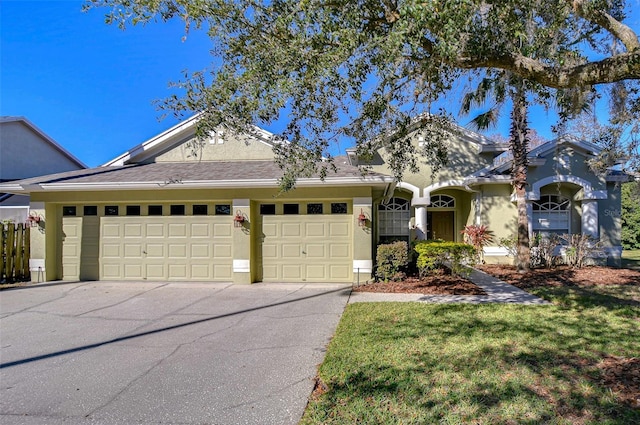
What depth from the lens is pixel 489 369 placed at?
413cm

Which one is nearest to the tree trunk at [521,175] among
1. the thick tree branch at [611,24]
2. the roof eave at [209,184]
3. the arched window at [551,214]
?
the arched window at [551,214]

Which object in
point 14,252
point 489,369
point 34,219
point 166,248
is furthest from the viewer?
point 14,252

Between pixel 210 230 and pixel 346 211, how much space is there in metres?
4.07

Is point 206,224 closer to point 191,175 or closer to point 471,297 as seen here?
point 191,175

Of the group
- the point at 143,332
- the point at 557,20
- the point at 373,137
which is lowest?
the point at 143,332

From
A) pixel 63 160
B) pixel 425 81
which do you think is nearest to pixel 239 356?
pixel 425 81

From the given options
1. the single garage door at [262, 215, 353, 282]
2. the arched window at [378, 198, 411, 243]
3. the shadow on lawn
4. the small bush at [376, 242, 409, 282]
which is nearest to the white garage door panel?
the single garage door at [262, 215, 353, 282]

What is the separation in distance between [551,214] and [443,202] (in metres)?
4.22

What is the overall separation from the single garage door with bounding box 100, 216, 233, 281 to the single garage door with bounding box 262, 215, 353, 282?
1195 mm

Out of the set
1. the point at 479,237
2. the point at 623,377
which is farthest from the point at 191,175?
the point at 479,237

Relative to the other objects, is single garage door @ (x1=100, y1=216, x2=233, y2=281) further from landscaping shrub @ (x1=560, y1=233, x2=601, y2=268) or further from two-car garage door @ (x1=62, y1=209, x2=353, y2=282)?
landscaping shrub @ (x1=560, y1=233, x2=601, y2=268)

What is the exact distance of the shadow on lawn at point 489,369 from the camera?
329 cm

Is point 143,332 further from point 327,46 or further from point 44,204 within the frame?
point 44,204

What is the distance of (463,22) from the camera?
3.99m
